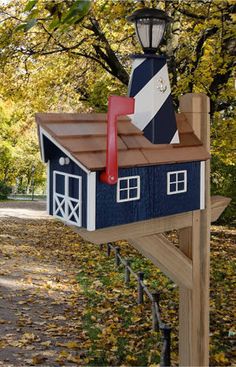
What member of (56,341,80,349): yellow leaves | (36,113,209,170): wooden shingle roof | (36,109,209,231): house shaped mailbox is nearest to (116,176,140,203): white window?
(36,109,209,231): house shaped mailbox

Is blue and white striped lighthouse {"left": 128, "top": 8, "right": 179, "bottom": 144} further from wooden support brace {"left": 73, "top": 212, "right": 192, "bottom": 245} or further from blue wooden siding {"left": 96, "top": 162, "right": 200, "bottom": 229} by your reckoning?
wooden support brace {"left": 73, "top": 212, "right": 192, "bottom": 245}

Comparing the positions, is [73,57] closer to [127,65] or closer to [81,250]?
[127,65]

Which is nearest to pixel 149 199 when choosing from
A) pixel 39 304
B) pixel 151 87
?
pixel 151 87

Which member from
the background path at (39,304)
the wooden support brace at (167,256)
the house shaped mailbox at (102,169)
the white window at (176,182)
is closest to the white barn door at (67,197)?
the house shaped mailbox at (102,169)

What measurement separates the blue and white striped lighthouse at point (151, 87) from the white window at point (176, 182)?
0.23 metres

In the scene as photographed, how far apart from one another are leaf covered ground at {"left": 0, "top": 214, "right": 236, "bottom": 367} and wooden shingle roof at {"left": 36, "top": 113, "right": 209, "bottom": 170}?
3110 mm

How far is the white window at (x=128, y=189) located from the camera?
286 cm

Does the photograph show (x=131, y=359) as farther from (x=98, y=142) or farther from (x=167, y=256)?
(x=98, y=142)

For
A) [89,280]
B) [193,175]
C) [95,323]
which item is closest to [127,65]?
[89,280]

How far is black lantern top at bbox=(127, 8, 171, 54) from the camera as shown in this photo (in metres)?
3.16

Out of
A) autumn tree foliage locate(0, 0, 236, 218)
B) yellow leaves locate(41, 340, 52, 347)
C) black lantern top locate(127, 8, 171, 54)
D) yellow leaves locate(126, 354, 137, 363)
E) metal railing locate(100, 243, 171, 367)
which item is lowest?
yellow leaves locate(41, 340, 52, 347)

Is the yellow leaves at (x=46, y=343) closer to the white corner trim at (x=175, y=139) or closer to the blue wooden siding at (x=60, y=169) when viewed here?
the blue wooden siding at (x=60, y=169)

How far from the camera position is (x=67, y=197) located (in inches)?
115

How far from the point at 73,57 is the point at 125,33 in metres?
1.38
